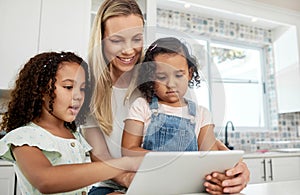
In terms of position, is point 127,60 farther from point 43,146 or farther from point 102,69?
point 43,146

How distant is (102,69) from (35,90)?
20cm

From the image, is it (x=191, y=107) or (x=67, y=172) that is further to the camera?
(x=191, y=107)

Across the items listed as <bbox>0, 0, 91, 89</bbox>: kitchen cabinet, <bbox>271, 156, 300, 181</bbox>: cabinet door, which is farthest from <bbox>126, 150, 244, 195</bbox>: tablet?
<bbox>271, 156, 300, 181</bbox>: cabinet door

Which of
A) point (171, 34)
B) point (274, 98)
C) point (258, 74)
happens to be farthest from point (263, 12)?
point (171, 34)

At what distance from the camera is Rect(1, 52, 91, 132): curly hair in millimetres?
820

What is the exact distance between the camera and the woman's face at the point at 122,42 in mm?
780

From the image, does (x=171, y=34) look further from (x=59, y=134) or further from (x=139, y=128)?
(x=59, y=134)

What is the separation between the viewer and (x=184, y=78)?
0.72 meters

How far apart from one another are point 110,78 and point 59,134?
225mm

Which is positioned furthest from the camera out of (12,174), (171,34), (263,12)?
(263,12)

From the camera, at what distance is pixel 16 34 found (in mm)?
1872

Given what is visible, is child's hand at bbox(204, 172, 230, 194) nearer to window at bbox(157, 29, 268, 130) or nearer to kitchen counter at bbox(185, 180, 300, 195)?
kitchen counter at bbox(185, 180, 300, 195)

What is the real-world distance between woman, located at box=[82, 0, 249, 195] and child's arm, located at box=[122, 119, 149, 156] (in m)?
0.07

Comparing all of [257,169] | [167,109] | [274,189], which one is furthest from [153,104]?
[257,169]
